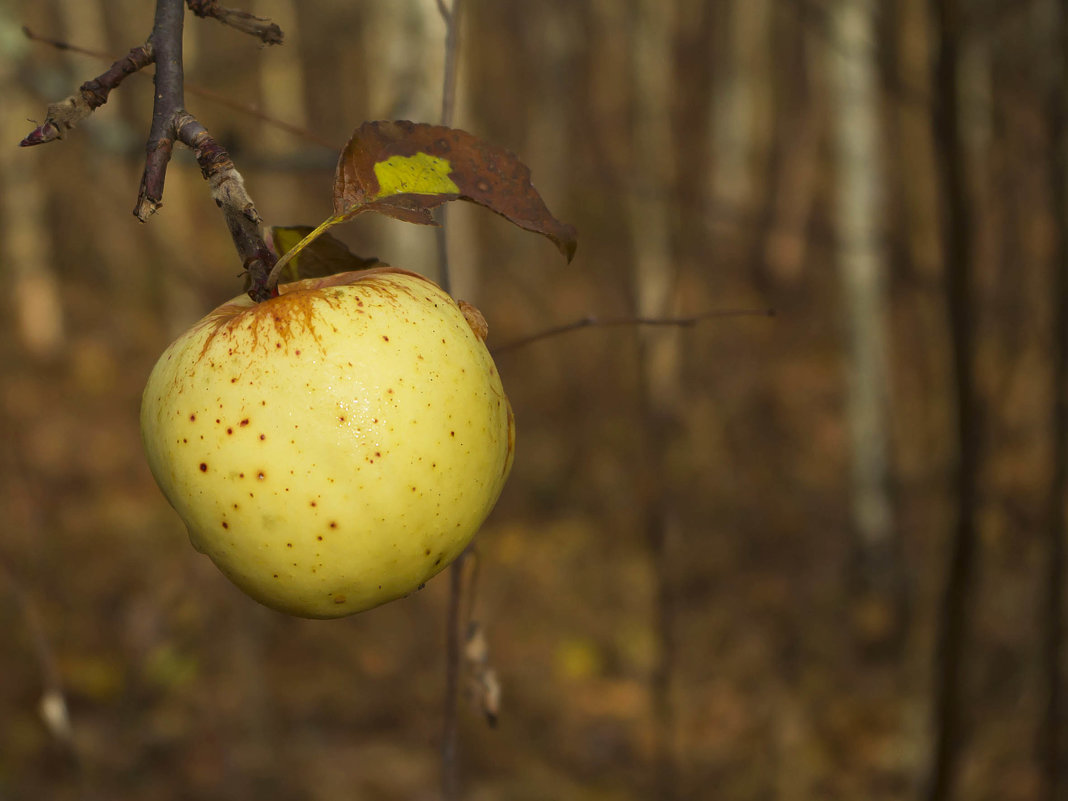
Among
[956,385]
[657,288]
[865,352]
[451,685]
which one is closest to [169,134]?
[451,685]

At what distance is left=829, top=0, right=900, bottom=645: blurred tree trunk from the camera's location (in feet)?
19.8

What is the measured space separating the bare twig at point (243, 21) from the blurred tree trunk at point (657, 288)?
161cm

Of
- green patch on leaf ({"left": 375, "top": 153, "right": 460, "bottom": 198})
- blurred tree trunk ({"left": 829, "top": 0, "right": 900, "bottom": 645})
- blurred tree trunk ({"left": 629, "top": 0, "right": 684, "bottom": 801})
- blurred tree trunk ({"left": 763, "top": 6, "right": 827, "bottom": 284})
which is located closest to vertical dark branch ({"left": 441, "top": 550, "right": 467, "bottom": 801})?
green patch on leaf ({"left": 375, "top": 153, "right": 460, "bottom": 198})

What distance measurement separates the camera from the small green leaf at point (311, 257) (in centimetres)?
85

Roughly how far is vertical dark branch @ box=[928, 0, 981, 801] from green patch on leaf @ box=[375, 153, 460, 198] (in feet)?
3.10

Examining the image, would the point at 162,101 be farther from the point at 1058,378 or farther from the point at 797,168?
the point at 797,168

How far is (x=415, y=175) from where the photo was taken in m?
0.76

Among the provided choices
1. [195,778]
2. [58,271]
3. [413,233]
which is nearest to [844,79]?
[413,233]

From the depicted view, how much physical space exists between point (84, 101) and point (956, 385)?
52.1 inches

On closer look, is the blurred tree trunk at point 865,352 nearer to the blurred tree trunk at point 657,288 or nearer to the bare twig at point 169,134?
the blurred tree trunk at point 657,288

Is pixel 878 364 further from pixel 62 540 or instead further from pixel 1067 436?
pixel 62 540

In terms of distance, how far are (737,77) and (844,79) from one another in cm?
602

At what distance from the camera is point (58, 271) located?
13656mm

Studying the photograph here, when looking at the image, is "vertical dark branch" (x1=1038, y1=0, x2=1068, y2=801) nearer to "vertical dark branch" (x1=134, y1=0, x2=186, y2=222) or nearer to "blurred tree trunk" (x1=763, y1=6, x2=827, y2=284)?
"vertical dark branch" (x1=134, y1=0, x2=186, y2=222)
